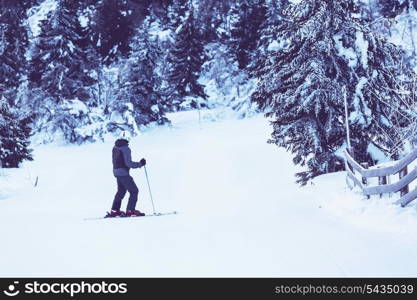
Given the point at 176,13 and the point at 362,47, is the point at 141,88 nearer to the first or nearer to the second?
the point at 176,13

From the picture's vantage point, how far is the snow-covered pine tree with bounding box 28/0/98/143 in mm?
41719

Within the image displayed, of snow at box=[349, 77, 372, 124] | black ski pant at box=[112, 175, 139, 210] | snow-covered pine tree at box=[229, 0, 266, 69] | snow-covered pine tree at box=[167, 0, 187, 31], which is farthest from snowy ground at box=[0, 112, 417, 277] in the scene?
snow-covered pine tree at box=[167, 0, 187, 31]

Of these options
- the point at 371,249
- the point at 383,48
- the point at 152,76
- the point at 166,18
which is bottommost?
the point at 371,249

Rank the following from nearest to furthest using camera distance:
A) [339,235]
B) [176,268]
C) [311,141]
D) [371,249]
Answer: [176,268]
[371,249]
[339,235]
[311,141]

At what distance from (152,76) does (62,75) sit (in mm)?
7406

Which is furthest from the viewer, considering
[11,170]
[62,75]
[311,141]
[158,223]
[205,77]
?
[205,77]

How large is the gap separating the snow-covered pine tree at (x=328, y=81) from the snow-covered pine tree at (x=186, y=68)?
99.4ft

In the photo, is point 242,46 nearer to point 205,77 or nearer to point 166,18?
point 205,77

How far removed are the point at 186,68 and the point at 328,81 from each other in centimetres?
3326

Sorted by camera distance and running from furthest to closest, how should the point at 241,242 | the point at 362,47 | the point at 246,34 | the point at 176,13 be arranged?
the point at 176,13 → the point at 246,34 → the point at 362,47 → the point at 241,242

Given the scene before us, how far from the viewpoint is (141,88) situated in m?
42.7

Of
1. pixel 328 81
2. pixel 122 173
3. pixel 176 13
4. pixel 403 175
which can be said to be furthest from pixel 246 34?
pixel 403 175

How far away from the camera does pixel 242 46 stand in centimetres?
5075

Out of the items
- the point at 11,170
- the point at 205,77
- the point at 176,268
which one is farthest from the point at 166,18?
the point at 176,268
